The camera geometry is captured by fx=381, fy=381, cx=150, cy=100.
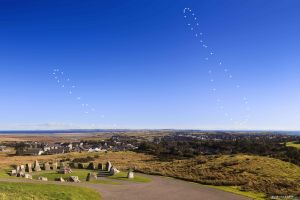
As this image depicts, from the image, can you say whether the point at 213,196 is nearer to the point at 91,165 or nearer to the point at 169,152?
the point at 91,165

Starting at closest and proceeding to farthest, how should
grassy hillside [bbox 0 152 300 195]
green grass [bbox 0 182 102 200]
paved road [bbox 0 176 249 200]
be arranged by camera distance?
green grass [bbox 0 182 102 200] → paved road [bbox 0 176 249 200] → grassy hillside [bbox 0 152 300 195]

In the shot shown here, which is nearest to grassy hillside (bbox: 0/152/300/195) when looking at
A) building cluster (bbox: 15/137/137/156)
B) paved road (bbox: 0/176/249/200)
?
paved road (bbox: 0/176/249/200)

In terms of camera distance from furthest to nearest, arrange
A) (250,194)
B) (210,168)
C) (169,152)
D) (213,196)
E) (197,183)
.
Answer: (169,152), (210,168), (197,183), (250,194), (213,196)

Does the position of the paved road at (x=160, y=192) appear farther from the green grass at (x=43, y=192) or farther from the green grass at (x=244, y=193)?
the green grass at (x=43, y=192)

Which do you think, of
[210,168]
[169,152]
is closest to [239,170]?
[210,168]

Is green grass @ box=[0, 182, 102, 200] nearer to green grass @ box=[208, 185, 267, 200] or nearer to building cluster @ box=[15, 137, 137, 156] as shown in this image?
green grass @ box=[208, 185, 267, 200]
